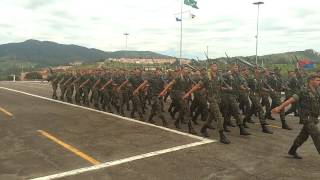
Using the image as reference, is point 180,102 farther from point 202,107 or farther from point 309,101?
point 309,101

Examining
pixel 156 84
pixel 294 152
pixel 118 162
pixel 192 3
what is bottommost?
pixel 118 162

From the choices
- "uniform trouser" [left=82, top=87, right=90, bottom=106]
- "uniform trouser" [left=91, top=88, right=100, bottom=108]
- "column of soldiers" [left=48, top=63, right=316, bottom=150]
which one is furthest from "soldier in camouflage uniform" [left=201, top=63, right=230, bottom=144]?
"uniform trouser" [left=82, top=87, right=90, bottom=106]

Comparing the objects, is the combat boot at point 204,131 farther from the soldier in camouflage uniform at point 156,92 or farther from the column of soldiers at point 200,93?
the soldier in camouflage uniform at point 156,92

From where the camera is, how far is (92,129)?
1411 cm

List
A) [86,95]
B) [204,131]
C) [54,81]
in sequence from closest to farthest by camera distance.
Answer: [204,131], [86,95], [54,81]

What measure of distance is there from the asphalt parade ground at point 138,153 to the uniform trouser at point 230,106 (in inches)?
23.1

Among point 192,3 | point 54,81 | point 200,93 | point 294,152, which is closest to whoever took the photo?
point 294,152

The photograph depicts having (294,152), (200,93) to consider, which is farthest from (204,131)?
(294,152)

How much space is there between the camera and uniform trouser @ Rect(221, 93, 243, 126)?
42.3 ft

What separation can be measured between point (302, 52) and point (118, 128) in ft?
367

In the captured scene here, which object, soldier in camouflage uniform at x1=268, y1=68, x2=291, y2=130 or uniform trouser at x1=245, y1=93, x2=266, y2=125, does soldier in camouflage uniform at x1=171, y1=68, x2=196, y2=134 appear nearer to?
uniform trouser at x1=245, y1=93, x2=266, y2=125

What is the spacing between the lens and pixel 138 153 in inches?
420

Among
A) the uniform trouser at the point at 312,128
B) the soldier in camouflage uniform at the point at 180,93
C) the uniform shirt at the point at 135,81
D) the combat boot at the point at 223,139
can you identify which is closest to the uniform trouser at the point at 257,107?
the soldier in camouflage uniform at the point at 180,93

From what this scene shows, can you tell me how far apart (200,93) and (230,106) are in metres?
2.20
